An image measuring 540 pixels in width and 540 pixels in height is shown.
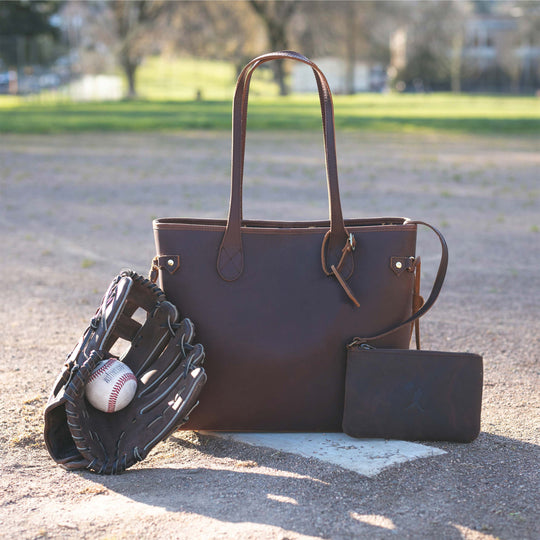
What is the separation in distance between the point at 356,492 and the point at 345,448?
13.3 inches

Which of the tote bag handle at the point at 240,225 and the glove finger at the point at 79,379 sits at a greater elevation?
the tote bag handle at the point at 240,225

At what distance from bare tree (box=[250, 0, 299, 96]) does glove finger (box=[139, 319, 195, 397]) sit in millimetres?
42884

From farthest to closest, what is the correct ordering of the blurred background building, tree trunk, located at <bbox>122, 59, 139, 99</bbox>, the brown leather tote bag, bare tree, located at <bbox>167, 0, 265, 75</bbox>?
tree trunk, located at <bbox>122, 59, 139, 99</bbox>
bare tree, located at <bbox>167, 0, 265, 75</bbox>
the blurred background building
the brown leather tote bag

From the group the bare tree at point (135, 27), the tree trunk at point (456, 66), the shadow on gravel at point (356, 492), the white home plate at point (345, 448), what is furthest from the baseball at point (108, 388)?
the tree trunk at point (456, 66)

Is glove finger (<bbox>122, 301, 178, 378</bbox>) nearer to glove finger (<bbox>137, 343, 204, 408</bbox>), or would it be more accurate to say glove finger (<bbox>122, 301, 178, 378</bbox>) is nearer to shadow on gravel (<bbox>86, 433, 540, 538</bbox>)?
glove finger (<bbox>137, 343, 204, 408</bbox>)

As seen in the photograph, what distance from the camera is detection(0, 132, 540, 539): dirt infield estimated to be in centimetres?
224

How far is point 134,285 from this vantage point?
274 cm

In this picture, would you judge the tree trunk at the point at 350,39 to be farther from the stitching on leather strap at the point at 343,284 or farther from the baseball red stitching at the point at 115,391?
the baseball red stitching at the point at 115,391

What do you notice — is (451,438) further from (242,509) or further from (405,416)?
(242,509)

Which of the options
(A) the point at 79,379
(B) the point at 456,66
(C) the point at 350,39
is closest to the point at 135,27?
(C) the point at 350,39

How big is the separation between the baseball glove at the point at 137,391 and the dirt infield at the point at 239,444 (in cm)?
9

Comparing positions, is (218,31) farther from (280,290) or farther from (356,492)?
(356,492)

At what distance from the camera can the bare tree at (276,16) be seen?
43969 millimetres

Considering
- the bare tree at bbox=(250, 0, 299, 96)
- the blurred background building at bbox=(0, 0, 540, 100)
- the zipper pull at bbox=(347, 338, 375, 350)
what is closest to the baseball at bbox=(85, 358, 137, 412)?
the zipper pull at bbox=(347, 338, 375, 350)
